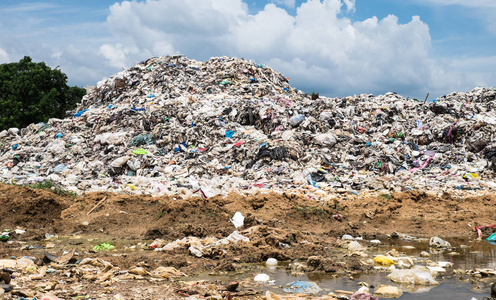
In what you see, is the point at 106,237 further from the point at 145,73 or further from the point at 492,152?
the point at 145,73

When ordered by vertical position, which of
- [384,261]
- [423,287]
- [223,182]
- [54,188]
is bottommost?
[423,287]

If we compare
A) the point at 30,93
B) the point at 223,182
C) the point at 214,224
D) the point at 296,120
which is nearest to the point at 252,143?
the point at 296,120

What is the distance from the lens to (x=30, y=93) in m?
21.2

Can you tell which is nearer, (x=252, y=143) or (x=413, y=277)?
(x=413, y=277)

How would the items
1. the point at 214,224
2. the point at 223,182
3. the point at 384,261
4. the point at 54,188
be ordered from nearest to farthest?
the point at 384,261 → the point at 214,224 → the point at 54,188 → the point at 223,182

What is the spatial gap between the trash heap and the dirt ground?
1063mm

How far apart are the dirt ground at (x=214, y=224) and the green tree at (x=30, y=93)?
46.7 ft

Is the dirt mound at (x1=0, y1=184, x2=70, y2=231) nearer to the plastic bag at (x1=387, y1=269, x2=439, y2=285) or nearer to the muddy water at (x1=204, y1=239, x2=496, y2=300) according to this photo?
the muddy water at (x1=204, y1=239, x2=496, y2=300)

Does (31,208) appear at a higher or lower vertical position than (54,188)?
lower

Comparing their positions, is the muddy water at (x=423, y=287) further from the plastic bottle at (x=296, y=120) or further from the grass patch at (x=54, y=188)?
the plastic bottle at (x=296, y=120)

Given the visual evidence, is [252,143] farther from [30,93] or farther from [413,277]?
[30,93]

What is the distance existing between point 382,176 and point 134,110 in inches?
319

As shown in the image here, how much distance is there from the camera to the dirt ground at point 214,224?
5.15 metres

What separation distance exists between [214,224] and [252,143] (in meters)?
4.83
